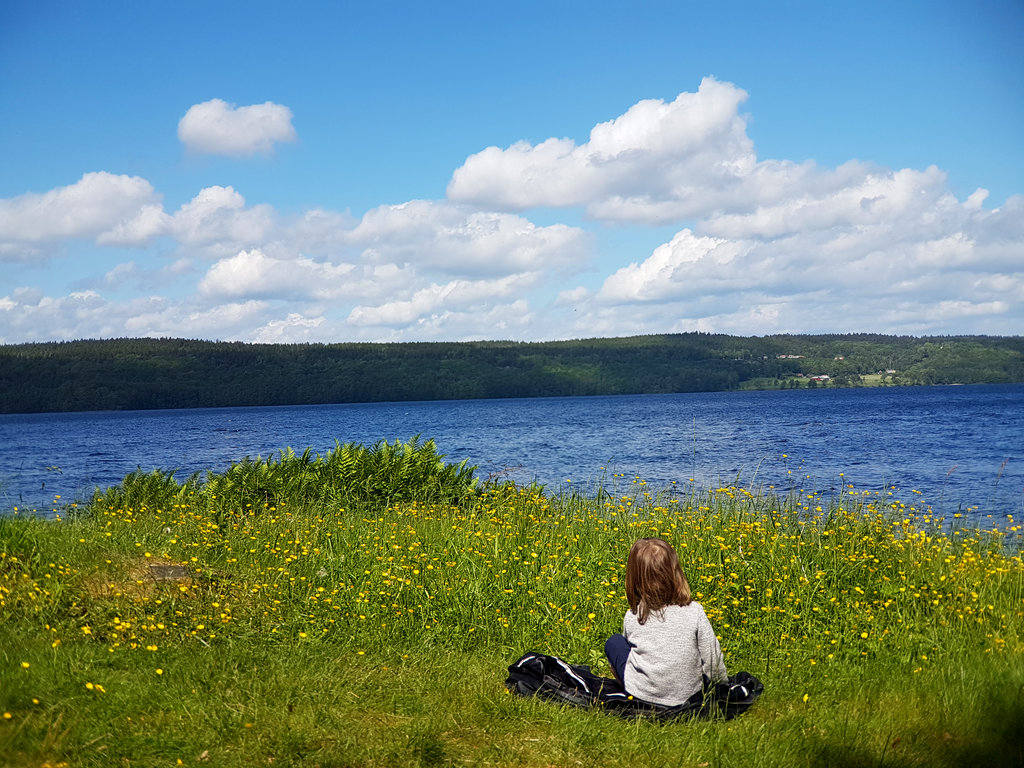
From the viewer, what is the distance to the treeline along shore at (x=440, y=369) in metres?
130

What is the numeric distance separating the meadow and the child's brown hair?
0.79 metres

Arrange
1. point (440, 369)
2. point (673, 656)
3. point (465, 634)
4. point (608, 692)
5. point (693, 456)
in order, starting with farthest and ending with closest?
point (440, 369), point (693, 456), point (465, 634), point (608, 692), point (673, 656)

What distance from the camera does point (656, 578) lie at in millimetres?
5375

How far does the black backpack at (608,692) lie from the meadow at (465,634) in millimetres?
→ 138

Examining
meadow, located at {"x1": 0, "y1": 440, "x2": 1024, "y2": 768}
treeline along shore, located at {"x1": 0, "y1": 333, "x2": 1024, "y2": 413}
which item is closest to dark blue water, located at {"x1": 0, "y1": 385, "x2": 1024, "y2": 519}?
meadow, located at {"x1": 0, "y1": 440, "x2": 1024, "y2": 768}

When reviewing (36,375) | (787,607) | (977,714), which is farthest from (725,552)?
(36,375)

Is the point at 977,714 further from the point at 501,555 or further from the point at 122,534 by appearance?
the point at 122,534

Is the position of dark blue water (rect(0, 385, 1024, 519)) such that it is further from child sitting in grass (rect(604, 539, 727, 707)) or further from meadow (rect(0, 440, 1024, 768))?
child sitting in grass (rect(604, 539, 727, 707))

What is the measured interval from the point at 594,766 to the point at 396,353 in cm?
16384

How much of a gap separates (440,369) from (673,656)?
15223cm

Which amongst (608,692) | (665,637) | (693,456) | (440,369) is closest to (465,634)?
(608,692)

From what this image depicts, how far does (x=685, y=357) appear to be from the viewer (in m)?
166

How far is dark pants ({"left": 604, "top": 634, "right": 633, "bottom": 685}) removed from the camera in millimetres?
5664

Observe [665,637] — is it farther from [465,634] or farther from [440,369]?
[440,369]
